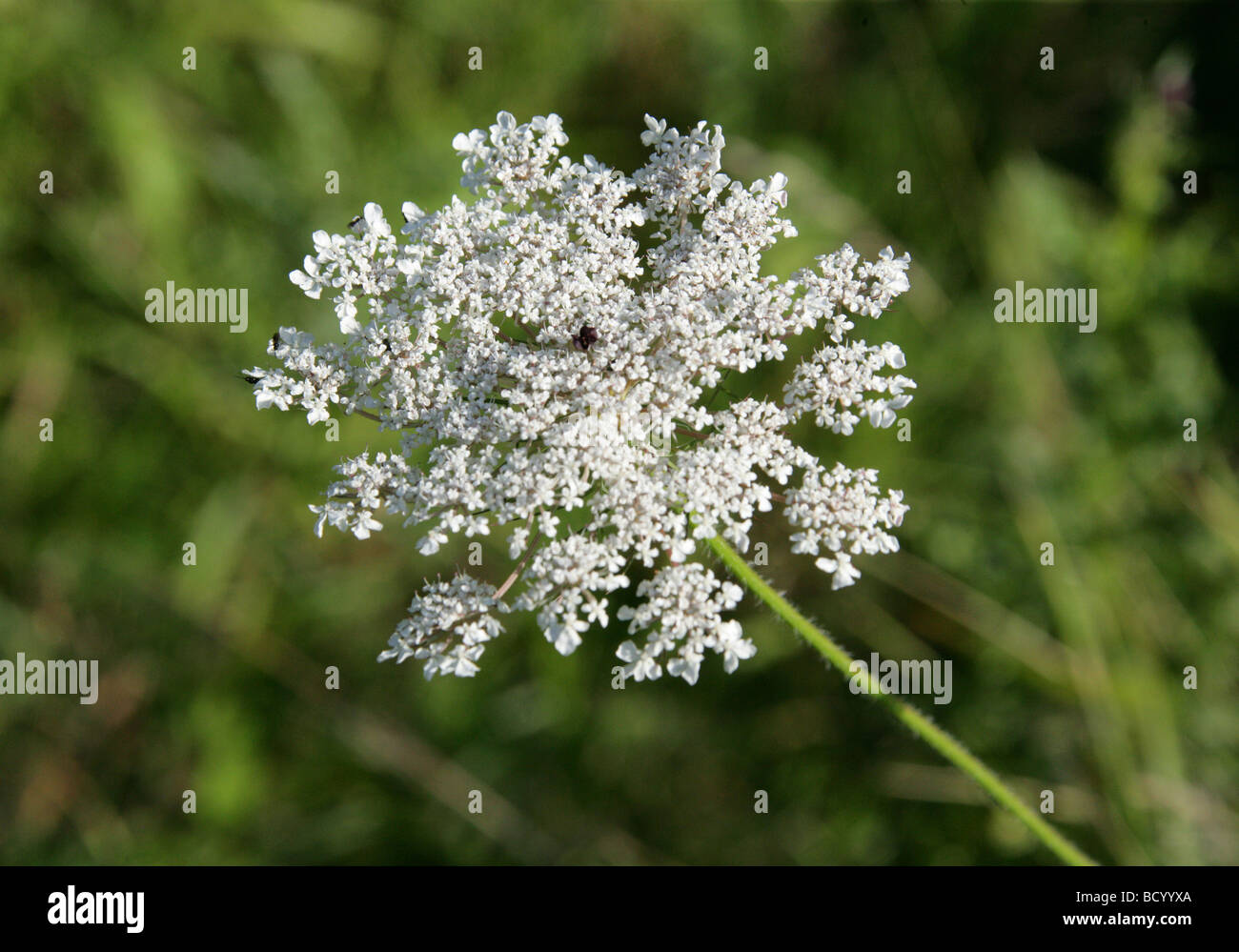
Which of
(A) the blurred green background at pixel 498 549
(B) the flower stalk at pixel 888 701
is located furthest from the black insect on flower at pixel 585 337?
(A) the blurred green background at pixel 498 549

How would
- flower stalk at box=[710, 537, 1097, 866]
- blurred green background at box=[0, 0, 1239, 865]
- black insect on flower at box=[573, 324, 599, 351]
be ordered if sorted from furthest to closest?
blurred green background at box=[0, 0, 1239, 865], black insect on flower at box=[573, 324, 599, 351], flower stalk at box=[710, 537, 1097, 866]

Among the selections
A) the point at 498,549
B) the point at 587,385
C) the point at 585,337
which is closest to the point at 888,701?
the point at 587,385

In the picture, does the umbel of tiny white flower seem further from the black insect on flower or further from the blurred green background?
the blurred green background

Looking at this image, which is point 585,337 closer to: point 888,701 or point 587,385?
point 587,385

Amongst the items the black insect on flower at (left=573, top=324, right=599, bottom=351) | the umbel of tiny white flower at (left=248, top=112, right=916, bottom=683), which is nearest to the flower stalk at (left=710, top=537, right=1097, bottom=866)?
the umbel of tiny white flower at (left=248, top=112, right=916, bottom=683)

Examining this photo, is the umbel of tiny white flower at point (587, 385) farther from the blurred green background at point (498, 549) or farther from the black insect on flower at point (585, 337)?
the blurred green background at point (498, 549)
